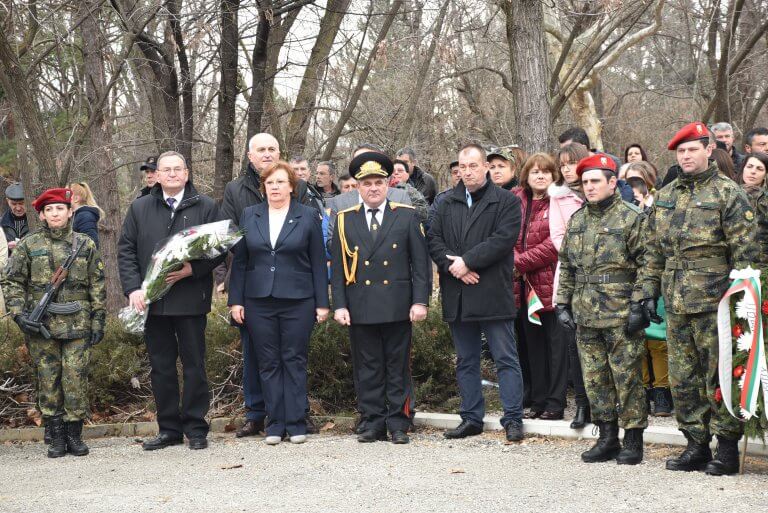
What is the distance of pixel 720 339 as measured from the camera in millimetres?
5996

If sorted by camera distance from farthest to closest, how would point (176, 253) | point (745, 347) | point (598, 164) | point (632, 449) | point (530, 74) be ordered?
point (530, 74) < point (176, 253) < point (598, 164) < point (632, 449) < point (745, 347)

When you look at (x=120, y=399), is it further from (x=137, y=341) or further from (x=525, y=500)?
(x=525, y=500)

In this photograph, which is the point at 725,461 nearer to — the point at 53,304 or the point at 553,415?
the point at 553,415

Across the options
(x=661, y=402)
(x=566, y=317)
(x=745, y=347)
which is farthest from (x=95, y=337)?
(x=745, y=347)

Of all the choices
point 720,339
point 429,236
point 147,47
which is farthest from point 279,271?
point 147,47

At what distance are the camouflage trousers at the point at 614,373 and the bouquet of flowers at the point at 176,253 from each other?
2826mm

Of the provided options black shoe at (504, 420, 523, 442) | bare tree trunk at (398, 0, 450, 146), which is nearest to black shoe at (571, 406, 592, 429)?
black shoe at (504, 420, 523, 442)

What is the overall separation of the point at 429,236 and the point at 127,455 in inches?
117

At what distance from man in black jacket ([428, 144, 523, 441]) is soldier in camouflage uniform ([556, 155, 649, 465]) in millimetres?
774

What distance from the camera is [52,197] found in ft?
24.8

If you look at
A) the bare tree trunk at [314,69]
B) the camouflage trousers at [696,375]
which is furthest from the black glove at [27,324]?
the bare tree trunk at [314,69]

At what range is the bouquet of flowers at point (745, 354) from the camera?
19.5 feet

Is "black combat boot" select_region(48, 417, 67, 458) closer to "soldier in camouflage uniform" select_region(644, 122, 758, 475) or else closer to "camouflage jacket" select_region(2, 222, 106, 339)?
"camouflage jacket" select_region(2, 222, 106, 339)

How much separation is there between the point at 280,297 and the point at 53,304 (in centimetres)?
177
